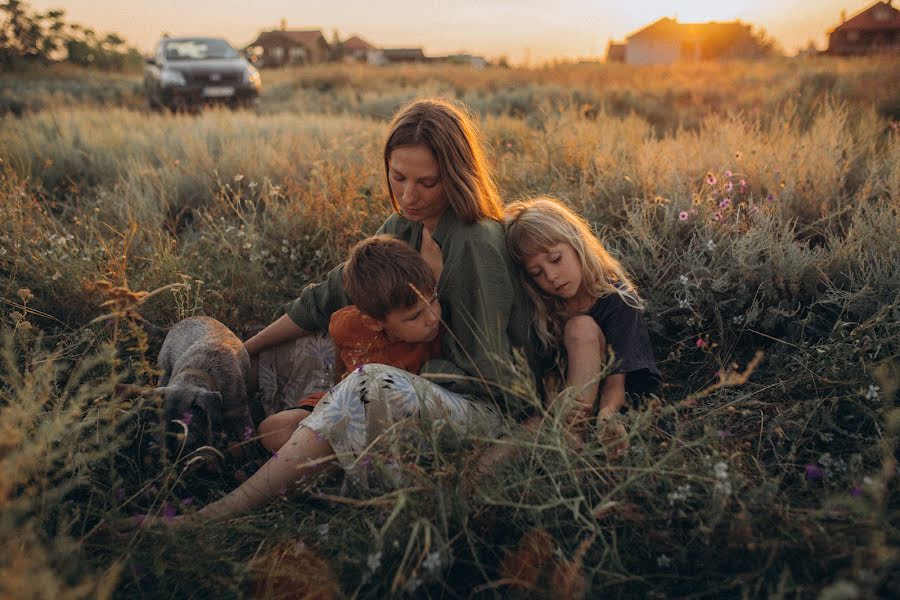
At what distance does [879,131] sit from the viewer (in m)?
5.58

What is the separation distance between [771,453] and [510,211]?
148 cm

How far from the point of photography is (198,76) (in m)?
12.2

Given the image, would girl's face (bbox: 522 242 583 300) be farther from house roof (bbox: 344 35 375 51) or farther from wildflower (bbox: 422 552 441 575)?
house roof (bbox: 344 35 375 51)

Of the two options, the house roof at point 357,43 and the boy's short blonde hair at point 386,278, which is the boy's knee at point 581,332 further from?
the house roof at point 357,43

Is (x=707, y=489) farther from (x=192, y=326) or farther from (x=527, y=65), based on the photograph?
(x=527, y=65)

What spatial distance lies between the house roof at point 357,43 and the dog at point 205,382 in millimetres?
53244

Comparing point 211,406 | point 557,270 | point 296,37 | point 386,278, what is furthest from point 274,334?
point 296,37

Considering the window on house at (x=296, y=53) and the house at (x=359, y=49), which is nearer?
the window on house at (x=296, y=53)

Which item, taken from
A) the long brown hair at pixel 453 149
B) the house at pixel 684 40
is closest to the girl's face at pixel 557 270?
the long brown hair at pixel 453 149

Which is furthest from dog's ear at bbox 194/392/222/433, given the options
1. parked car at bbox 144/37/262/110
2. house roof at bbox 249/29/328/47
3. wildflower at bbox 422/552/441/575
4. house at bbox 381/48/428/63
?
house at bbox 381/48/428/63

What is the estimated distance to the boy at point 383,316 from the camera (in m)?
2.44

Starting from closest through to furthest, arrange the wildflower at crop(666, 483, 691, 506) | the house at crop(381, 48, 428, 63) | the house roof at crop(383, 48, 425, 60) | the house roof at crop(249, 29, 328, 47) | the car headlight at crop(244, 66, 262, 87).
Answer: the wildflower at crop(666, 483, 691, 506) < the car headlight at crop(244, 66, 262, 87) < the house roof at crop(249, 29, 328, 47) < the house at crop(381, 48, 428, 63) < the house roof at crop(383, 48, 425, 60)

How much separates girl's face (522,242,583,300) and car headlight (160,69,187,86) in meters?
11.7

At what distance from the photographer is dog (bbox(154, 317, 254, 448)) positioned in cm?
244
